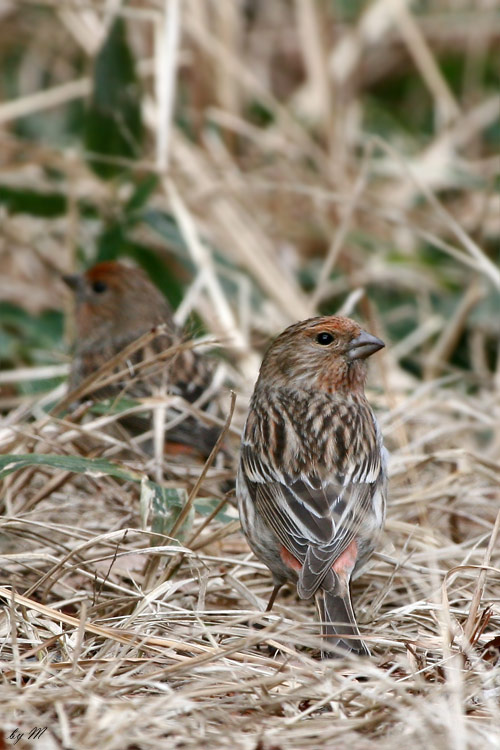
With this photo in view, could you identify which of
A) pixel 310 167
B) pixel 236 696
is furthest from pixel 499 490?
pixel 310 167

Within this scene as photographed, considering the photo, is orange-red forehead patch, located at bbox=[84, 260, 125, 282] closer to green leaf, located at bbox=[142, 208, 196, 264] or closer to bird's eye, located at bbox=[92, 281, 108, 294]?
bird's eye, located at bbox=[92, 281, 108, 294]

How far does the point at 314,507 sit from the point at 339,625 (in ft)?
1.62

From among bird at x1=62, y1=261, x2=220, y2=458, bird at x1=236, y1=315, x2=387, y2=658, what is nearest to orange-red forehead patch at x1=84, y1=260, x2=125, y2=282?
bird at x1=62, y1=261, x2=220, y2=458

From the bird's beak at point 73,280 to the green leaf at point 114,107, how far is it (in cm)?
73

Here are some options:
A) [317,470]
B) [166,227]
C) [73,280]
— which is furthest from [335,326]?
[166,227]

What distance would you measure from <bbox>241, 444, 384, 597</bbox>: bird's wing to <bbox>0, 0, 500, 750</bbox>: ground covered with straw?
0.18 metres

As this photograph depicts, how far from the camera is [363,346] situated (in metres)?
4.12

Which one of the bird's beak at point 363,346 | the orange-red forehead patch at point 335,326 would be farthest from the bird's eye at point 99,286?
the bird's beak at point 363,346

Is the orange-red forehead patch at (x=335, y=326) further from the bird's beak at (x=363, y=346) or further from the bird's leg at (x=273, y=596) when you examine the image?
the bird's leg at (x=273, y=596)

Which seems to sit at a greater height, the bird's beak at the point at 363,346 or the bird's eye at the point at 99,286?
the bird's beak at the point at 363,346

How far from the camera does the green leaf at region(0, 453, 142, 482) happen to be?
11.8 ft

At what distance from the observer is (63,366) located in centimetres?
582

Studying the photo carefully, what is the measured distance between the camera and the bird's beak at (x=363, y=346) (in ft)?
13.4

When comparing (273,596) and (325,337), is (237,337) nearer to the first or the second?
(325,337)
